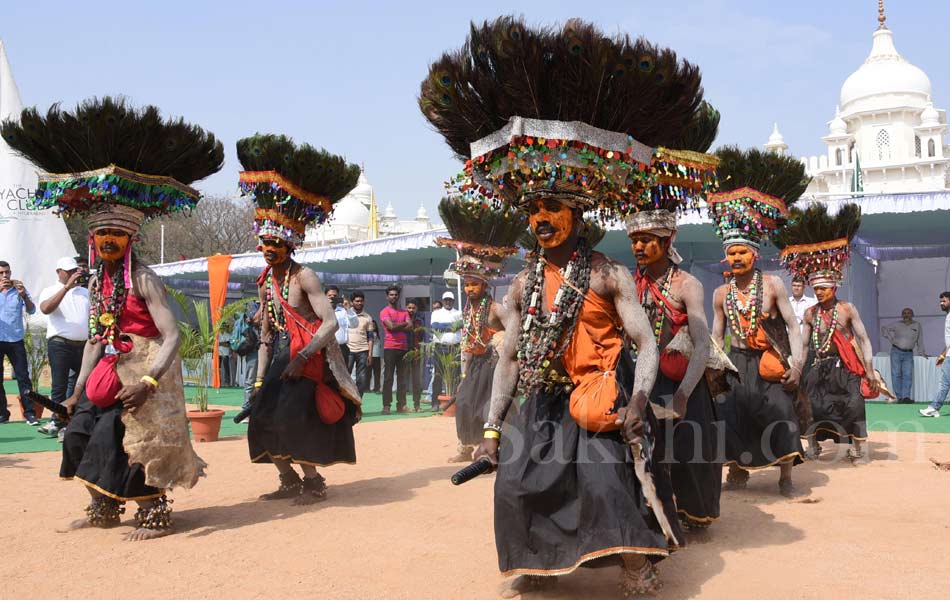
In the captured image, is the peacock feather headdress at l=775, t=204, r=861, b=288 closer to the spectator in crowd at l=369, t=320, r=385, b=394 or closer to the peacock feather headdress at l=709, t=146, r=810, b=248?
the peacock feather headdress at l=709, t=146, r=810, b=248

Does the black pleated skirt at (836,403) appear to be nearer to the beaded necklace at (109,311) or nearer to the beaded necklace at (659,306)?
the beaded necklace at (659,306)

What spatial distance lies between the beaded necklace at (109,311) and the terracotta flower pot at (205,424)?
17.0 feet

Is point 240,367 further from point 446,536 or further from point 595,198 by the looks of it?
point 595,198

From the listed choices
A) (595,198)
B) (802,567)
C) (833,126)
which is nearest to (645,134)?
(595,198)

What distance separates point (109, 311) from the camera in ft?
18.9

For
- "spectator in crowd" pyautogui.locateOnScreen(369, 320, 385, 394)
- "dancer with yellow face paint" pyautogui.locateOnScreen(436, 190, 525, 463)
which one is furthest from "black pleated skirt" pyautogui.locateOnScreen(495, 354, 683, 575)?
"spectator in crowd" pyautogui.locateOnScreen(369, 320, 385, 394)

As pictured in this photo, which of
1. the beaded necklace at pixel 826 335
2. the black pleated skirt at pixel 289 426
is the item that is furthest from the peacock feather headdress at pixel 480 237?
the beaded necklace at pixel 826 335

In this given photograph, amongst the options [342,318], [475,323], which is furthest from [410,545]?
[342,318]

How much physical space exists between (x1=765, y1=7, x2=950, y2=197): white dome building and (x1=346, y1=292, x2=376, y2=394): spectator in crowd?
119 ft

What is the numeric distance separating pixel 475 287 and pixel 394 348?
21.0 feet

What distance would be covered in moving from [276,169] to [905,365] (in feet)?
42.0

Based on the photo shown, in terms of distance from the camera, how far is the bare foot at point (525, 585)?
170 inches

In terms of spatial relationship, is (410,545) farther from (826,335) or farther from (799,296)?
(799,296)

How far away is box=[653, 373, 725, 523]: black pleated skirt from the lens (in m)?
5.44
